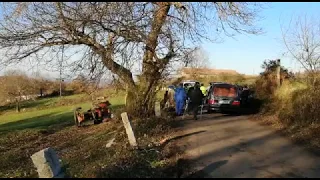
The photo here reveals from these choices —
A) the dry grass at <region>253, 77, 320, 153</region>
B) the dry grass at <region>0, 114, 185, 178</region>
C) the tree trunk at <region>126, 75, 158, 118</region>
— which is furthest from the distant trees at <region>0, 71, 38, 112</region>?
the dry grass at <region>253, 77, 320, 153</region>

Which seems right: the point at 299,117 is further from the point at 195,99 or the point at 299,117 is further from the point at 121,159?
the point at 121,159

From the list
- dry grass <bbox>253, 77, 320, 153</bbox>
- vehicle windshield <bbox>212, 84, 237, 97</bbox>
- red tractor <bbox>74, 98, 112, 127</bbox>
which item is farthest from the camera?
red tractor <bbox>74, 98, 112, 127</bbox>

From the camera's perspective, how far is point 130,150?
10.1m

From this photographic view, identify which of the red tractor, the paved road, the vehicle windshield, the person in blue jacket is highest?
the vehicle windshield

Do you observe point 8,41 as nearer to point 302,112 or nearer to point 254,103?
point 302,112

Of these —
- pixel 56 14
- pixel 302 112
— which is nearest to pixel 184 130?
pixel 302 112

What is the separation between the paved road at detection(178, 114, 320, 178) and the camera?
8.77 meters

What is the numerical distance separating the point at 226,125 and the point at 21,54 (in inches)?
386

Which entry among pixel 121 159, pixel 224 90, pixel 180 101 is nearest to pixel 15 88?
pixel 224 90

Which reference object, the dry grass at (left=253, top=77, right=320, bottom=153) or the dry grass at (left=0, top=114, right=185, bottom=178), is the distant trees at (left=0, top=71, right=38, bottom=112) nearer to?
the dry grass at (left=0, top=114, right=185, bottom=178)

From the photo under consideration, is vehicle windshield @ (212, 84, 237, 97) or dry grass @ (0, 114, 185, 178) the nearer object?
dry grass @ (0, 114, 185, 178)

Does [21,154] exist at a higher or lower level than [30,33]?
lower

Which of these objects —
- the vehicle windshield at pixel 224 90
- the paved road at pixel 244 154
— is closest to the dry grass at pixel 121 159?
the paved road at pixel 244 154

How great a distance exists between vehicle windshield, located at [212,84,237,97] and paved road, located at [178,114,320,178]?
7.21 m
